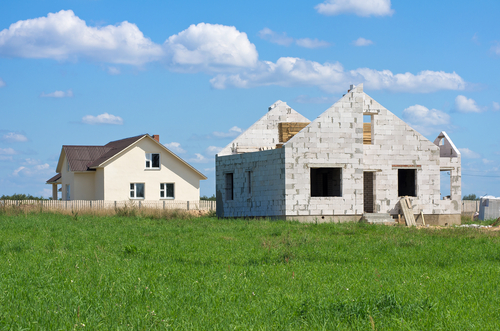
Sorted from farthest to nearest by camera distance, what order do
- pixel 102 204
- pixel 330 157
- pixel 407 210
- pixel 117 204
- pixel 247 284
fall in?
pixel 117 204, pixel 102 204, pixel 407 210, pixel 330 157, pixel 247 284

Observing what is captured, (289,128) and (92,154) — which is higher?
(289,128)

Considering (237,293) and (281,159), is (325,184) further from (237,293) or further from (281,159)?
(237,293)

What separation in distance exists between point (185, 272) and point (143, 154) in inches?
1201

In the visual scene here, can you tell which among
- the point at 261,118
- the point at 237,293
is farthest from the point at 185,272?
the point at 261,118

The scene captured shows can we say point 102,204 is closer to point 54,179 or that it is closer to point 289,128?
point 289,128

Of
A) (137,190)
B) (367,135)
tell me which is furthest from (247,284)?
(137,190)

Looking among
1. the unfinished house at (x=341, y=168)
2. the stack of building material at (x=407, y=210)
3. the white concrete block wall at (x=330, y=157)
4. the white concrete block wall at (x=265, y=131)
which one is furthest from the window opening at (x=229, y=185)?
the stack of building material at (x=407, y=210)

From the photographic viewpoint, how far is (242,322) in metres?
6.28

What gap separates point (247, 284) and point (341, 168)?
1684 centimetres

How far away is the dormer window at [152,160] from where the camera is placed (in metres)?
39.6

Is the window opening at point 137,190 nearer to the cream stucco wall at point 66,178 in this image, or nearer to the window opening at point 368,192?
the cream stucco wall at point 66,178

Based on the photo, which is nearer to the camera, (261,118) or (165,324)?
(165,324)

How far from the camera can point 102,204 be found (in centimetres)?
3509

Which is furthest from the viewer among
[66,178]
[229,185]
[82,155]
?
[66,178]
